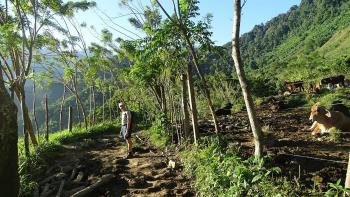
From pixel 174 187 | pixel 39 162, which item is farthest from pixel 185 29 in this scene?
pixel 39 162

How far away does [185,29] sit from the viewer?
793 centimetres

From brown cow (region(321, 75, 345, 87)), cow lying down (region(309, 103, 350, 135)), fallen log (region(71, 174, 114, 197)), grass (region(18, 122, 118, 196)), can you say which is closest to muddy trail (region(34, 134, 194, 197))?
fallen log (region(71, 174, 114, 197))

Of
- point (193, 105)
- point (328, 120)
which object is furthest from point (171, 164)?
point (328, 120)

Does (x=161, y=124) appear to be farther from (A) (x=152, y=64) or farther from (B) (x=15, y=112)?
(B) (x=15, y=112)

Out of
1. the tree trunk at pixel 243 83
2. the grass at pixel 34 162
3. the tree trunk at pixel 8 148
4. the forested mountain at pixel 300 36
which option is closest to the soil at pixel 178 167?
the grass at pixel 34 162

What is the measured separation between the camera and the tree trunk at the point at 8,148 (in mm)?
4841

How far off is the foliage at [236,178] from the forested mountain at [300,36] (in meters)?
50.4

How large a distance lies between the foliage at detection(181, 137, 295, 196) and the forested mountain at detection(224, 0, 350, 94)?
1983 inches

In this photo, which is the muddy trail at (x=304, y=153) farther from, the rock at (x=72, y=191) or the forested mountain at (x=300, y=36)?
the forested mountain at (x=300, y=36)

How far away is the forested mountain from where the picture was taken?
71.6 metres

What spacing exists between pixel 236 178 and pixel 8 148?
2944 millimetres

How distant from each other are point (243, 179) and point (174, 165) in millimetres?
3474

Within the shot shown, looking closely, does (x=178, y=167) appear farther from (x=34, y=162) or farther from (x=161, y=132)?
(x=161, y=132)

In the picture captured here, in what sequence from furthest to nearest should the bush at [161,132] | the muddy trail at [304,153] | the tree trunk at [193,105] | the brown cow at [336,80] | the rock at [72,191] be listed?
1. the brown cow at [336,80]
2. the bush at [161,132]
3. the tree trunk at [193,105]
4. the rock at [72,191]
5. the muddy trail at [304,153]
